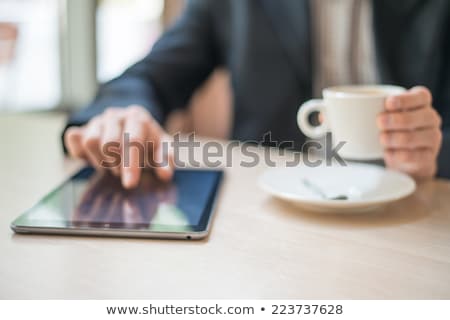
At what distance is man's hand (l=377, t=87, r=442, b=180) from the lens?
0.59 metres

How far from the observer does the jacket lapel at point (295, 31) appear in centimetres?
111

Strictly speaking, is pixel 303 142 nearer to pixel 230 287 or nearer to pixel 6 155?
pixel 6 155

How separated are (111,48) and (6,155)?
1482 mm

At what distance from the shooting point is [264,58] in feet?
3.90

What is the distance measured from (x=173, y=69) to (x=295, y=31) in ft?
0.86

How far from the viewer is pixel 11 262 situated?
1.48 feet

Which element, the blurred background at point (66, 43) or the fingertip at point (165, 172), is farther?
the blurred background at point (66, 43)

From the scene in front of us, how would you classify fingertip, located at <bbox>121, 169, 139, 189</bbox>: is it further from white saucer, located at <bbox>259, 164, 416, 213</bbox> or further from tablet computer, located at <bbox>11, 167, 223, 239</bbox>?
white saucer, located at <bbox>259, 164, 416, 213</bbox>

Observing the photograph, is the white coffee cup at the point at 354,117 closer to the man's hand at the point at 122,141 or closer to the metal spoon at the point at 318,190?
the metal spoon at the point at 318,190

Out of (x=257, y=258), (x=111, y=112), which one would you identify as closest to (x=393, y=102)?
(x=257, y=258)

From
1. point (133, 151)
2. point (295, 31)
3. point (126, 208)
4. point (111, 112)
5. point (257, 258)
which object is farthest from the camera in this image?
point (295, 31)

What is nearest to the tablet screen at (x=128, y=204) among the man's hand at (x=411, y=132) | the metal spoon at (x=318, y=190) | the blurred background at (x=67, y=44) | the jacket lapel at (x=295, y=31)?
the metal spoon at (x=318, y=190)

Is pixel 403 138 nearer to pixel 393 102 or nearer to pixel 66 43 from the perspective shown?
pixel 393 102
